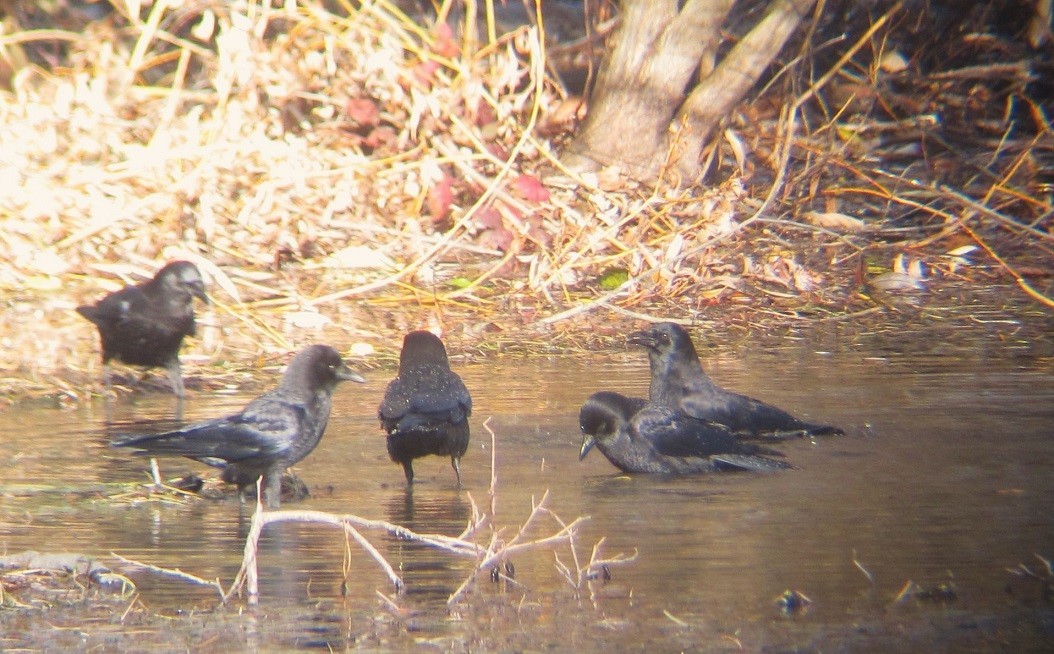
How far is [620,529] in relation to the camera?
5.81 meters

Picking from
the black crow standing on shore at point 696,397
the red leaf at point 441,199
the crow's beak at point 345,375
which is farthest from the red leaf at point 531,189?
the crow's beak at point 345,375

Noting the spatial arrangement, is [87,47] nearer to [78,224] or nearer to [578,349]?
[78,224]

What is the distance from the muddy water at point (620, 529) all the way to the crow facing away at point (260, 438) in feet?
0.55

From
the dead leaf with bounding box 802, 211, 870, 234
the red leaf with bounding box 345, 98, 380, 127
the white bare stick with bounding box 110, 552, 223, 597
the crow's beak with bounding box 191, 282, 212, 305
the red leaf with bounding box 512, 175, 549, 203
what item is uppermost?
the red leaf with bounding box 345, 98, 380, 127

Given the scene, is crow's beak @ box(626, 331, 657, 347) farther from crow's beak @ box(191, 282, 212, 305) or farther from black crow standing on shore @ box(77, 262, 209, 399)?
crow's beak @ box(191, 282, 212, 305)

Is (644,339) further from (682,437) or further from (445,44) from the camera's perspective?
(445,44)

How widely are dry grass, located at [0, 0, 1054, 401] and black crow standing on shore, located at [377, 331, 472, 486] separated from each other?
3082mm

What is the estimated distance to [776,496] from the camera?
638 centimetres

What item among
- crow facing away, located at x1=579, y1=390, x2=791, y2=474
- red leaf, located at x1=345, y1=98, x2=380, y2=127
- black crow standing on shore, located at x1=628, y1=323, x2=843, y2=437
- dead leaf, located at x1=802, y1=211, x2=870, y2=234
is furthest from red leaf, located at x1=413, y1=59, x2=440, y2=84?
crow facing away, located at x1=579, y1=390, x2=791, y2=474

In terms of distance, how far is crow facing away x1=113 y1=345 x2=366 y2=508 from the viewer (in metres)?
6.52

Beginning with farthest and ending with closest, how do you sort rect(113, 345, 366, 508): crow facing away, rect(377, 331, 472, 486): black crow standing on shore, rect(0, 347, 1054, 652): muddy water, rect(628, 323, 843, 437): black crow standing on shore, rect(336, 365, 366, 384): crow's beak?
rect(628, 323, 843, 437): black crow standing on shore < rect(336, 365, 366, 384): crow's beak < rect(377, 331, 472, 486): black crow standing on shore < rect(113, 345, 366, 508): crow facing away < rect(0, 347, 1054, 652): muddy water

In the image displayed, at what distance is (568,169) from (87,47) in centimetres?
508

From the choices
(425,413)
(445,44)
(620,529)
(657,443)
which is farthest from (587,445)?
(445,44)

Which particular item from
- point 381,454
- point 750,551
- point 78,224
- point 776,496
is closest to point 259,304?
point 78,224
